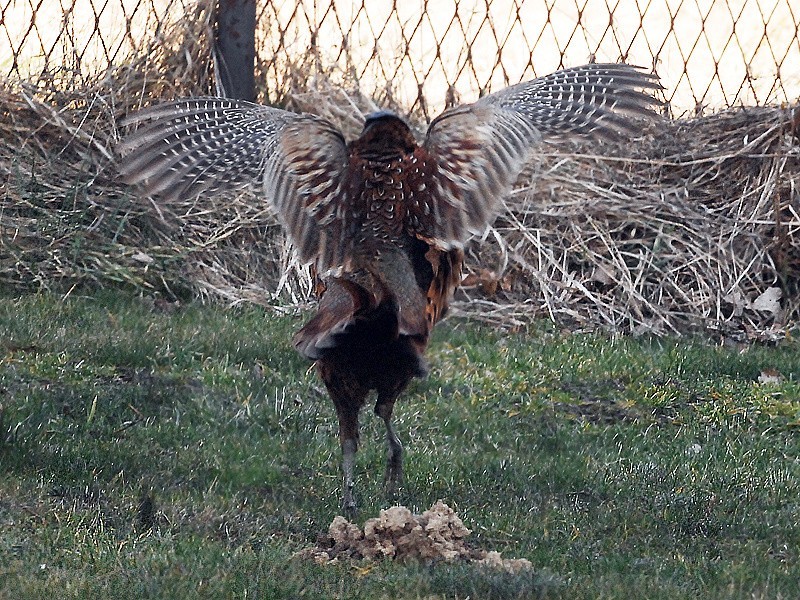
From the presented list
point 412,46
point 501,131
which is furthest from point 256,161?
point 412,46

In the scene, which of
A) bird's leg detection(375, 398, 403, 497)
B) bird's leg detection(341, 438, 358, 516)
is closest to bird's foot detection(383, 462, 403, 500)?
bird's leg detection(375, 398, 403, 497)

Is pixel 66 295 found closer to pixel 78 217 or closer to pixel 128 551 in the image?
pixel 78 217

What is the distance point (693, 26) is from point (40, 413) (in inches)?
319

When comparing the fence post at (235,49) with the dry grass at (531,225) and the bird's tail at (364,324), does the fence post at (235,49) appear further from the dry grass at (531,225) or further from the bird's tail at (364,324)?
the bird's tail at (364,324)

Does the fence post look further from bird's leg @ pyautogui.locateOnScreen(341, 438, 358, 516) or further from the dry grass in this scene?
bird's leg @ pyautogui.locateOnScreen(341, 438, 358, 516)

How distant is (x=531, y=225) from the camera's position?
883 centimetres

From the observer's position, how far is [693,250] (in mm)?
8523

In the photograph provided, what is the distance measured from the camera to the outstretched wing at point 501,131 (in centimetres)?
507

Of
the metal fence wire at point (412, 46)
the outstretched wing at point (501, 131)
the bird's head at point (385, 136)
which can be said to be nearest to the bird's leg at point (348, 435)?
the outstretched wing at point (501, 131)

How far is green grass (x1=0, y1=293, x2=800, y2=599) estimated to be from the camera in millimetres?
4168

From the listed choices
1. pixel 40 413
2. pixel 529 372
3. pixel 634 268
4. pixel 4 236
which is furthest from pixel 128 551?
pixel 634 268

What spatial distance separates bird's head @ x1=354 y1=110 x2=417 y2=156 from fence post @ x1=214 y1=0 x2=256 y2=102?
14.9 feet

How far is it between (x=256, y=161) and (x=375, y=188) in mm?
893

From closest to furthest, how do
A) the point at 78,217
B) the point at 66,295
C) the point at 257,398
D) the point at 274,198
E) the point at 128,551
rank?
1. the point at 128,551
2. the point at 274,198
3. the point at 257,398
4. the point at 66,295
5. the point at 78,217
